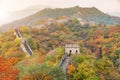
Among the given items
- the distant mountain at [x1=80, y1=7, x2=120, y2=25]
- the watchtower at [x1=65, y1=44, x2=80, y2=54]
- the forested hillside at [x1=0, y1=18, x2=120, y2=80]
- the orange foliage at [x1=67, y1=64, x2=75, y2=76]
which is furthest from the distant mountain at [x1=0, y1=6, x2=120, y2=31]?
the orange foliage at [x1=67, y1=64, x2=75, y2=76]

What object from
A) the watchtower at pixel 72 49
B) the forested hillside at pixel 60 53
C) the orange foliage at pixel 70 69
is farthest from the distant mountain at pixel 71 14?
the orange foliage at pixel 70 69

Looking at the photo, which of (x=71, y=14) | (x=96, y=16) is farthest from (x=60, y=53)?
(x=96, y=16)

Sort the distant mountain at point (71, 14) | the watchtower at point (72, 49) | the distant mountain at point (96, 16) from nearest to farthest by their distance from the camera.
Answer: the watchtower at point (72, 49) → the distant mountain at point (71, 14) → the distant mountain at point (96, 16)

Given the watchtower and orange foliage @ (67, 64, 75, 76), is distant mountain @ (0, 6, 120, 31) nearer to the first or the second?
the watchtower

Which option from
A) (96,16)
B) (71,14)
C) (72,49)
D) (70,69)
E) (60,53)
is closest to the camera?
(70,69)

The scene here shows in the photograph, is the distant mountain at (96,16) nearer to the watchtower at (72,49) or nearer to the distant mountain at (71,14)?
the distant mountain at (71,14)

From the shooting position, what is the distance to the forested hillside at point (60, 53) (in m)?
32.2

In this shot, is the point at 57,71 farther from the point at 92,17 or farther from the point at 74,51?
the point at 92,17

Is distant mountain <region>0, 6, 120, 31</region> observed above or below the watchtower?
below

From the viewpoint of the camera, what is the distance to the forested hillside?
32.2 m

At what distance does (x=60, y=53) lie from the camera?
158 feet

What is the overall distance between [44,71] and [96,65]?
615 inches

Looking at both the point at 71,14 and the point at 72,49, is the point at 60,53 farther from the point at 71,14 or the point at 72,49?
the point at 71,14

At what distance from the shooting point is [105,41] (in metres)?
88.5
